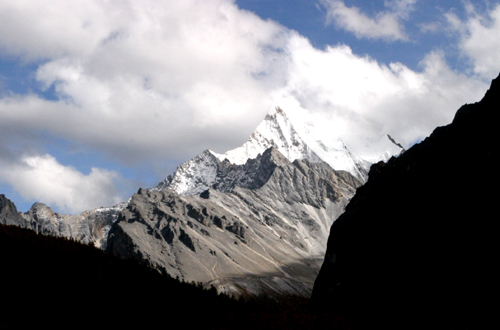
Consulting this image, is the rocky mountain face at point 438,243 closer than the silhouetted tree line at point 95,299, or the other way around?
the silhouetted tree line at point 95,299

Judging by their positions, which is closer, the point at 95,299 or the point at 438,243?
the point at 95,299

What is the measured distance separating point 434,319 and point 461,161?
17.3 m

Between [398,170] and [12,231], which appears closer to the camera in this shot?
[12,231]

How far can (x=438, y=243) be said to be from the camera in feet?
157

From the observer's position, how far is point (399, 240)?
57031 mm

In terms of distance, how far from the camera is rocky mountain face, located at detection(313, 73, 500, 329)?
40375mm

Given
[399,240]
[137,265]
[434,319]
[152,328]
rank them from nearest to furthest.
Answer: [152,328]
[137,265]
[434,319]
[399,240]

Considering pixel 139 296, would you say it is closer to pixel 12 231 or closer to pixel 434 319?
pixel 12 231

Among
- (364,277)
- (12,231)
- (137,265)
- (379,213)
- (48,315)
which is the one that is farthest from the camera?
(379,213)

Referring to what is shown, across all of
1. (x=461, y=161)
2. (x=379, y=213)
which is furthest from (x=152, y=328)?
(x=379, y=213)

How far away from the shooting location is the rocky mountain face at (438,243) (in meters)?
40.4

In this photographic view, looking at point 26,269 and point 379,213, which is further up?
point 379,213

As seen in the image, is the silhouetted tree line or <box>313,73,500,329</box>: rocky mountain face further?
<box>313,73,500,329</box>: rocky mountain face

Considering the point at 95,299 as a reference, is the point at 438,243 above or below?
above
